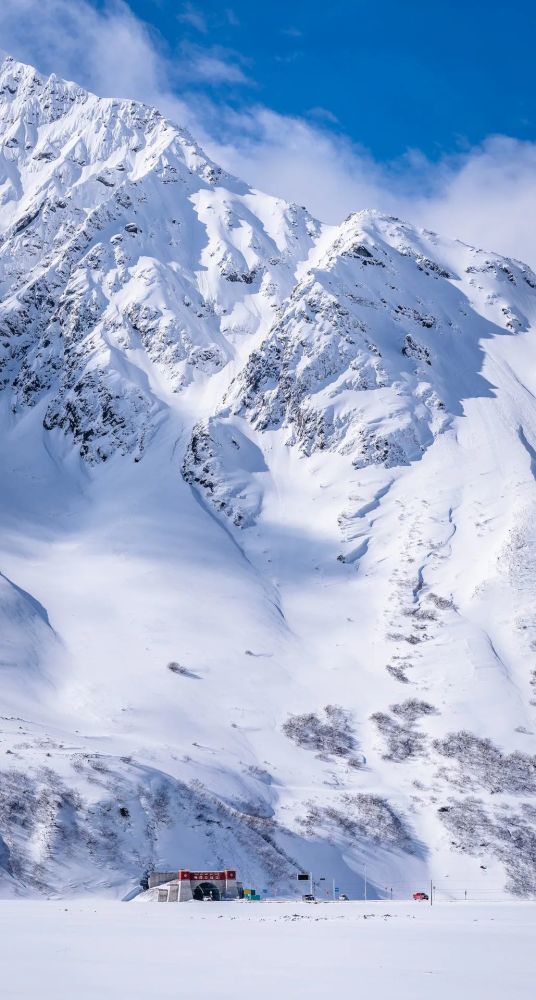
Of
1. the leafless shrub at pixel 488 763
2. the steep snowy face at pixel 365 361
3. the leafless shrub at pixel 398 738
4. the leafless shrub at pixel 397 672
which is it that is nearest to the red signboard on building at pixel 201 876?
the leafless shrub at pixel 488 763

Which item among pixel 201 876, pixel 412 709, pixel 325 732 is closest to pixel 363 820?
pixel 325 732

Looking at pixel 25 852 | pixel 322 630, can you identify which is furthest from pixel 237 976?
pixel 322 630

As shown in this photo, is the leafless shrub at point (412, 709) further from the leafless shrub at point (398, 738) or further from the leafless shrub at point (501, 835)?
the leafless shrub at point (501, 835)

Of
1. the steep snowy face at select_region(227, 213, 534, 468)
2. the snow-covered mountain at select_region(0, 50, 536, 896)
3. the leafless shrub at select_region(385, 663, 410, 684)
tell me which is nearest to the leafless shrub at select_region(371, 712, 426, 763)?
the snow-covered mountain at select_region(0, 50, 536, 896)

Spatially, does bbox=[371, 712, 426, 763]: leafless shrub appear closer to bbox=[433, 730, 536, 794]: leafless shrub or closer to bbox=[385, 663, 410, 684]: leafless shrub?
bbox=[433, 730, 536, 794]: leafless shrub

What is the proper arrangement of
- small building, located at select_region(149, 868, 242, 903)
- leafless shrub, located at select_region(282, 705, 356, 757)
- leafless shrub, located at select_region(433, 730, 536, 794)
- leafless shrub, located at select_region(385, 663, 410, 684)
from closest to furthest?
small building, located at select_region(149, 868, 242, 903) → leafless shrub, located at select_region(433, 730, 536, 794) → leafless shrub, located at select_region(282, 705, 356, 757) → leafless shrub, located at select_region(385, 663, 410, 684)

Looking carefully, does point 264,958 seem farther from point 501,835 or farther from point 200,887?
point 501,835
